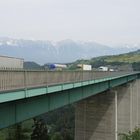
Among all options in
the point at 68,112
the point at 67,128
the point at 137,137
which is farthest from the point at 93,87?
the point at 68,112

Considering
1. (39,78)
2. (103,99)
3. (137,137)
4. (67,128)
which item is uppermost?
(39,78)

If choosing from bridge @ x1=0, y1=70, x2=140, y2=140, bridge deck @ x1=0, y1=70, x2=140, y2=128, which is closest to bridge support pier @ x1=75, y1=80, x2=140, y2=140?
bridge @ x1=0, y1=70, x2=140, y2=140

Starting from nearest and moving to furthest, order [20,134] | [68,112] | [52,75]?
[52,75] < [20,134] < [68,112]

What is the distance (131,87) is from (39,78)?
41105mm

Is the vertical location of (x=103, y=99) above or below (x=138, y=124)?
above

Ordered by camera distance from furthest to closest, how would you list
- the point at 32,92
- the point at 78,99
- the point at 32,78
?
1. the point at 78,99
2. the point at 32,78
3. the point at 32,92

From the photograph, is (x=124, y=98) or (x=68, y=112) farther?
(x=68, y=112)

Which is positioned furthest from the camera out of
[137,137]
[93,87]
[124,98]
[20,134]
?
[124,98]

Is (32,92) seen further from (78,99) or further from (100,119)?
(100,119)

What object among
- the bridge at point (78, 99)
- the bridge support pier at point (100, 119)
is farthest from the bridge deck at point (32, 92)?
the bridge support pier at point (100, 119)

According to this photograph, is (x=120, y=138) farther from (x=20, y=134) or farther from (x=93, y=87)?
(x=93, y=87)

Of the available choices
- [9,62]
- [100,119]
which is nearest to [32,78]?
[9,62]

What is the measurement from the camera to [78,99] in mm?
25078

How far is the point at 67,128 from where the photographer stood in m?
79.9
